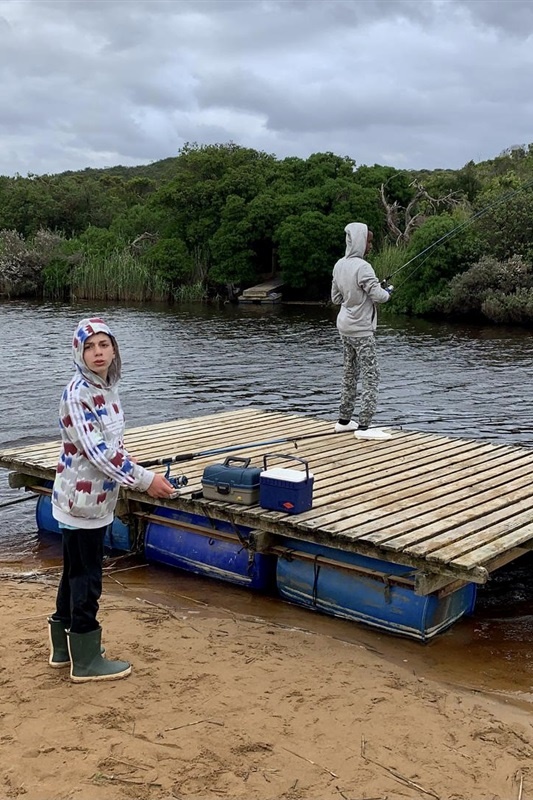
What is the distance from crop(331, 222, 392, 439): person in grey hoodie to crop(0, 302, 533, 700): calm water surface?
8.45 ft

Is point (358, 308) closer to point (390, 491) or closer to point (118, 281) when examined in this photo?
point (390, 491)

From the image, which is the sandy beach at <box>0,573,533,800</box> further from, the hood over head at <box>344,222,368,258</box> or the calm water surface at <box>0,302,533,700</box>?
the hood over head at <box>344,222,368,258</box>

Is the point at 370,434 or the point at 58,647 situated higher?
the point at 370,434

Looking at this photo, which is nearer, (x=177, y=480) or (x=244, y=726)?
(x=244, y=726)

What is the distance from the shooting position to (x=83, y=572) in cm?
453

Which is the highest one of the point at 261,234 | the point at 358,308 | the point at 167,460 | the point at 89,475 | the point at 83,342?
the point at 261,234

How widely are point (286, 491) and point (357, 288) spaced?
314 cm

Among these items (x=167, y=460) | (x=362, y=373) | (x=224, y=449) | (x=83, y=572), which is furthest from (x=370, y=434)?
(x=83, y=572)

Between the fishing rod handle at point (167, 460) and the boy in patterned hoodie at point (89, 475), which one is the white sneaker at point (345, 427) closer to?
the fishing rod handle at point (167, 460)

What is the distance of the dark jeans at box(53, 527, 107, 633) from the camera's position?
4480mm

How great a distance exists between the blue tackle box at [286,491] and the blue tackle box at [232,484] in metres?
0.08

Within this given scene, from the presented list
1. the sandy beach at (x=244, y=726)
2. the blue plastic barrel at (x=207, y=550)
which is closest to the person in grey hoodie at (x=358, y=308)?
the blue plastic barrel at (x=207, y=550)

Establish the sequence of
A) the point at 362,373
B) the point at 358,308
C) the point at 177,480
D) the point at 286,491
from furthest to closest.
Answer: the point at 362,373 < the point at 358,308 < the point at 177,480 < the point at 286,491

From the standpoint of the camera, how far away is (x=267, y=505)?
662 centimetres
